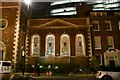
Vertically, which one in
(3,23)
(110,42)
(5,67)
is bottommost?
(5,67)

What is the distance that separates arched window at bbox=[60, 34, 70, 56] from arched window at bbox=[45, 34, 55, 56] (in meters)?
1.37

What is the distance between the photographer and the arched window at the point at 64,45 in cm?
3134

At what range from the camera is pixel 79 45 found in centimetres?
3167

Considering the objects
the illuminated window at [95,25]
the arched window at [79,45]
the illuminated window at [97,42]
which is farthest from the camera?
the illuminated window at [95,25]

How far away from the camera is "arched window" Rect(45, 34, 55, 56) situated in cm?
3141

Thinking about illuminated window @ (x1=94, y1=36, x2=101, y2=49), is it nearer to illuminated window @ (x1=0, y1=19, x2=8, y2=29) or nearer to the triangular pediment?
the triangular pediment

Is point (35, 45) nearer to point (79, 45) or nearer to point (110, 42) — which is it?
point (79, 45)

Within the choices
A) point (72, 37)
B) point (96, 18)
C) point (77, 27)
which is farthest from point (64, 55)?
point (96, 18)

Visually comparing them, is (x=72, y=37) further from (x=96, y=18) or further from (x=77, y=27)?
(x=96, y=18)

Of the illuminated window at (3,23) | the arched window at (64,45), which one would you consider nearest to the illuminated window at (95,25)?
the arched window at (64,45)

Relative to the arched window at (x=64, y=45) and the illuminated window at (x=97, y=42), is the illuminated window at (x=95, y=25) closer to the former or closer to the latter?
the illuminated window at (x=97, y=42)

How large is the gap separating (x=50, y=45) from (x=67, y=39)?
3069 mm

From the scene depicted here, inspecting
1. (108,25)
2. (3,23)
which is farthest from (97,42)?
(3,23)

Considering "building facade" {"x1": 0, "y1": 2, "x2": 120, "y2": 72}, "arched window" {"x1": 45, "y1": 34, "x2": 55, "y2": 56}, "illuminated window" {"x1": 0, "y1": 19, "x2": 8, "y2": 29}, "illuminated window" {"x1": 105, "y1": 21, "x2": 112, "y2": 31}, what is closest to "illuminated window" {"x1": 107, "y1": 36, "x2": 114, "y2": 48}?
"building facade" {"x1": 0, "y1": 2, "x2": 120, "y2": 72}
